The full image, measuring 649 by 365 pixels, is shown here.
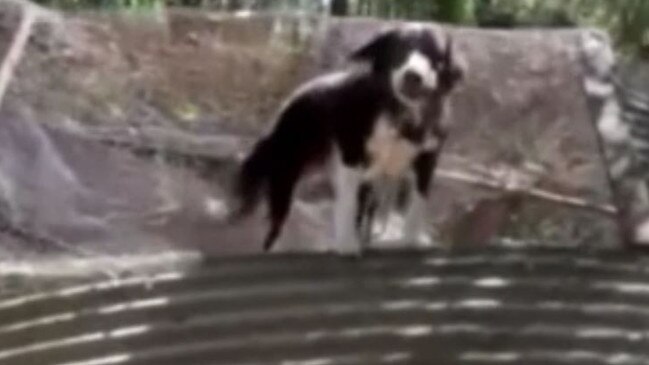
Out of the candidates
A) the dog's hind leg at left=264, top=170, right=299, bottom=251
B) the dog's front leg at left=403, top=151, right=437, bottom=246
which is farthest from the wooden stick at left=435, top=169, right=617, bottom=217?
the dog's hind leg at left=264, top=170, right=299, bottom=251

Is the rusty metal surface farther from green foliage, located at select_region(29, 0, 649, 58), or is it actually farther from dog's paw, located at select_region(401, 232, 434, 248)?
green foliage, located at select_region(29, 0, 649, 58)

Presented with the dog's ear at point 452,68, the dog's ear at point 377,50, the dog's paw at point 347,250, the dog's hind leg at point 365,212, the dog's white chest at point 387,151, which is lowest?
the dog's paw at point 347,250

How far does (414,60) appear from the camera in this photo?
1.01 metres

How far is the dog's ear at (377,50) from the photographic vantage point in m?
1.03

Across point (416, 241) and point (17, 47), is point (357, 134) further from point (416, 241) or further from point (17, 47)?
point (17, 47)

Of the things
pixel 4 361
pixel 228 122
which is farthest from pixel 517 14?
pixel 4 361

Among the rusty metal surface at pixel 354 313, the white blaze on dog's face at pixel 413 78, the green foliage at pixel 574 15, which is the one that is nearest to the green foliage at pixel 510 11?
the green foliage at pixel 574 15

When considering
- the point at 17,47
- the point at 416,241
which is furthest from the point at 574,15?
the point at 17,47

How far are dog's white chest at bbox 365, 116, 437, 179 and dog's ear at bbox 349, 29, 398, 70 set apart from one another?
0.05 meters

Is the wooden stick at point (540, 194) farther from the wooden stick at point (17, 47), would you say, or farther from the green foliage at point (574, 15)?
the wooden stick at point (17, 47)

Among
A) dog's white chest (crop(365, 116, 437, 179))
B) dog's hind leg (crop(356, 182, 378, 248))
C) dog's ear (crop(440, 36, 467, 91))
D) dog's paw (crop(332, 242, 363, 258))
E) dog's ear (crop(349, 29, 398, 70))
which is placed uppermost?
dog's ear (crop(349, 29, 398, 70))

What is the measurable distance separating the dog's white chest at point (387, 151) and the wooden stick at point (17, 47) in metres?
0.27

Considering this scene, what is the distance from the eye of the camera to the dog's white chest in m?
1.02

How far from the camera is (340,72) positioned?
3.42ft
